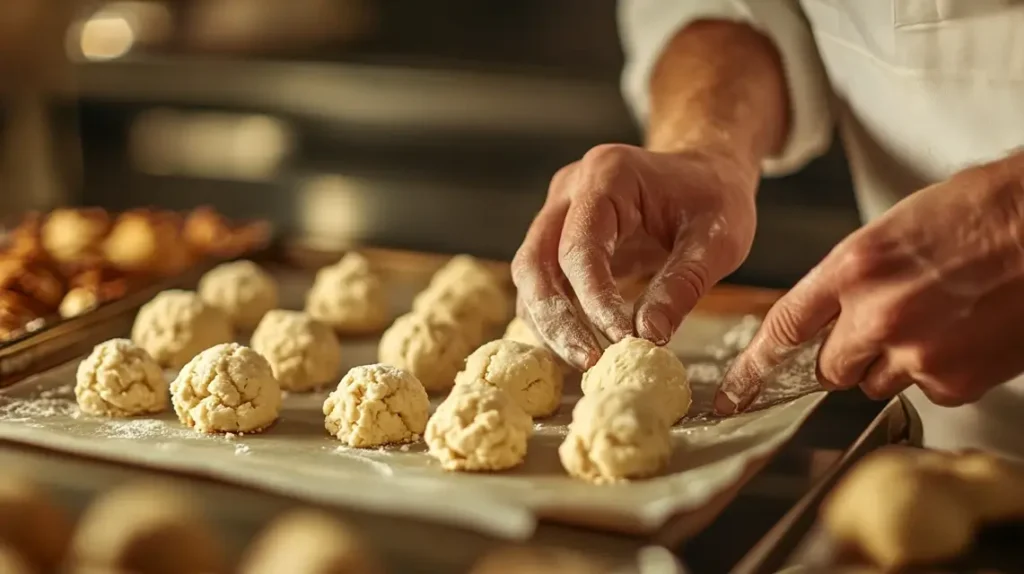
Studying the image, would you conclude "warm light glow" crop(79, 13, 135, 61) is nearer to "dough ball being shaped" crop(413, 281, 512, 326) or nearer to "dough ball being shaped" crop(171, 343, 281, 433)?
"dough ball being shaped" crop(413, 281, 512, 326)

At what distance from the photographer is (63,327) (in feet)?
6.15

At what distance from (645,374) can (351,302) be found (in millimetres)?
728

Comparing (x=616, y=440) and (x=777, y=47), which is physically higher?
(x=777, y=47)

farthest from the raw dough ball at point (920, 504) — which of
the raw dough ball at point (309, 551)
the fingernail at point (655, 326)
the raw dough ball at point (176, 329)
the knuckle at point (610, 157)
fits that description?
the raw dough ball at point (176, 329)

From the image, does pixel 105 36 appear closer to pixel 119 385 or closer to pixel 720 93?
pixel 119 385

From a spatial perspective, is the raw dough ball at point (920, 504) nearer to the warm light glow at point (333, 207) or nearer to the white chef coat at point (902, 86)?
the white chef coat at point (902, 86)

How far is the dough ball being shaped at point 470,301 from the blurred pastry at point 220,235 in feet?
1.69

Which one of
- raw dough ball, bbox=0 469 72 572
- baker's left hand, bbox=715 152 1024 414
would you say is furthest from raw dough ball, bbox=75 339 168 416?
baker's left hand, bbox=715 152 1024 414

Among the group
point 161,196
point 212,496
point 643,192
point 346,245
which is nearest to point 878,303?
point 643,192

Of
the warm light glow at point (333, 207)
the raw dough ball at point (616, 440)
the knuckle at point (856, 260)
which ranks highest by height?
the knuckle at point (856, 260)

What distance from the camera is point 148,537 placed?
45.3 inches

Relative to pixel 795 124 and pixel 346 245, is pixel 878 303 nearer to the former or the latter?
pixel 795 124

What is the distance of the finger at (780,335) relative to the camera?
1.31 meters

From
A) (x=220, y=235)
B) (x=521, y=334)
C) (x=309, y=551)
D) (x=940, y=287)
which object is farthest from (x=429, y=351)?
(x=220, y=235)
